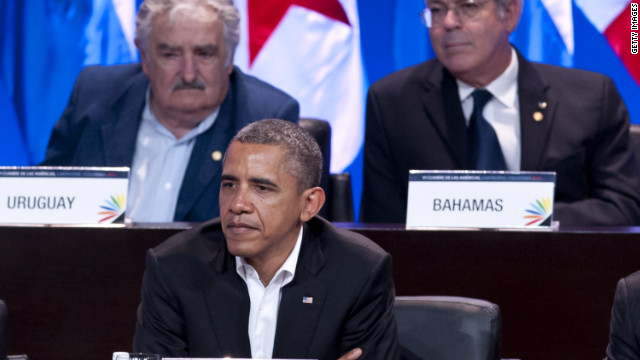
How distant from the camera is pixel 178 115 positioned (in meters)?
3.97

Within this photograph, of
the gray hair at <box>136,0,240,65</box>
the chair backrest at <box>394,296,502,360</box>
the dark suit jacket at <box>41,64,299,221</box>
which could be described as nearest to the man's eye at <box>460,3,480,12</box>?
the dark suit jacket at <box>41,64,299,221</box>

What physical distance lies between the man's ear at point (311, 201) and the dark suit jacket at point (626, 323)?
30.1 inches

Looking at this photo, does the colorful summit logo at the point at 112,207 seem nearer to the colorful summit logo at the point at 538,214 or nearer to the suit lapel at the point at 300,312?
the suit lapel at the point at 300,312

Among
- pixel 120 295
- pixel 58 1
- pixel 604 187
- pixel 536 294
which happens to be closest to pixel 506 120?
pixel 604 187

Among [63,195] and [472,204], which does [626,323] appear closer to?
[472,204]

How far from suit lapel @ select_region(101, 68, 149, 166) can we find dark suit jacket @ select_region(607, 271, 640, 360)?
6.91ft

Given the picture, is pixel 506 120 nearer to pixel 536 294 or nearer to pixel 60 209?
pixel 536 294

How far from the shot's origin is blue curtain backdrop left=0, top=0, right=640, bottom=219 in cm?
514

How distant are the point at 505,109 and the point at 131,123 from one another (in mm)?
1426

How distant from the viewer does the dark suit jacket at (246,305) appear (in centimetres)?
255

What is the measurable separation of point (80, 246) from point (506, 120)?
1667mm

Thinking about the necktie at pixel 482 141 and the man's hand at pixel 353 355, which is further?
the necktie at pixel 482 141

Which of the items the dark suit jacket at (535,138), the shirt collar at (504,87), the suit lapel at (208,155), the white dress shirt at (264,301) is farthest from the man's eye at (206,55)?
the white dress shirt at (264,301)

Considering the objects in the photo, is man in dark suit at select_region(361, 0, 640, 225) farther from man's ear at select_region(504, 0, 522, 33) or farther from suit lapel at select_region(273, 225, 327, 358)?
suit lapel at select_region(273, 225, 327, 358)
